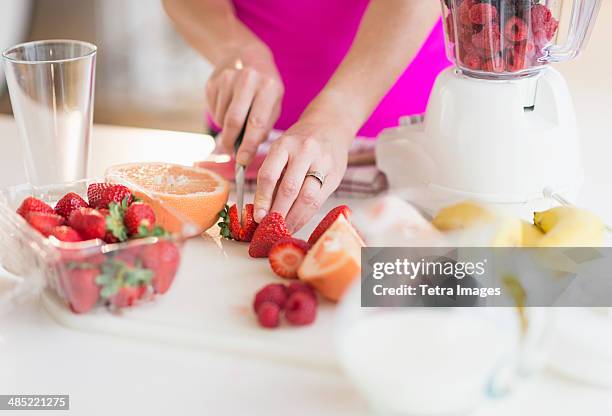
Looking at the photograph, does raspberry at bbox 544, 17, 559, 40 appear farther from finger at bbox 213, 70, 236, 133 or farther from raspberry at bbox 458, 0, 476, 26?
finger at bbox 213, 70, 236, 133

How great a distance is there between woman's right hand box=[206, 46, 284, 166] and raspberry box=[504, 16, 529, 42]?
0.39 m

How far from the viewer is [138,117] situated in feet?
11.2

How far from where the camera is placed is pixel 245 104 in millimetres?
1325

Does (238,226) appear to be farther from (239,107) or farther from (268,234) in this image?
(239,107)

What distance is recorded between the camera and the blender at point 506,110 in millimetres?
1154

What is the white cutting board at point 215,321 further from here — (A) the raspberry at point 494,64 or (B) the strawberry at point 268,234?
(A) the raspberry at point 494,64

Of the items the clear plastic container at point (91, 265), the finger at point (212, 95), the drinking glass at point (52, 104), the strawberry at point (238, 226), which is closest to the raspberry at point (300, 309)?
the clear plastic container at point (91, 265)

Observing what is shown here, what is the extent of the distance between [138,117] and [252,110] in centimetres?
217

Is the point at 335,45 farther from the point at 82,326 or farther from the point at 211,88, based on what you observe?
the point at 82,326

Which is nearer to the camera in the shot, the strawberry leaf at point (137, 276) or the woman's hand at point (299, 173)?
the strawberry leaf at point (137, 276)

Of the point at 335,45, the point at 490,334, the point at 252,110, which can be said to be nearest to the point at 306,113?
the point at 252,110

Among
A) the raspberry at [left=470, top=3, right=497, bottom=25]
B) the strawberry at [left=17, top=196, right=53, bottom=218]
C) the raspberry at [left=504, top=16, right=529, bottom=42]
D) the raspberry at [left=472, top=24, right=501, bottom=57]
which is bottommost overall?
the strawberry at [left=17, top=196, right=53, bottom=218]

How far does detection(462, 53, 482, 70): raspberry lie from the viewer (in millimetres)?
1186
